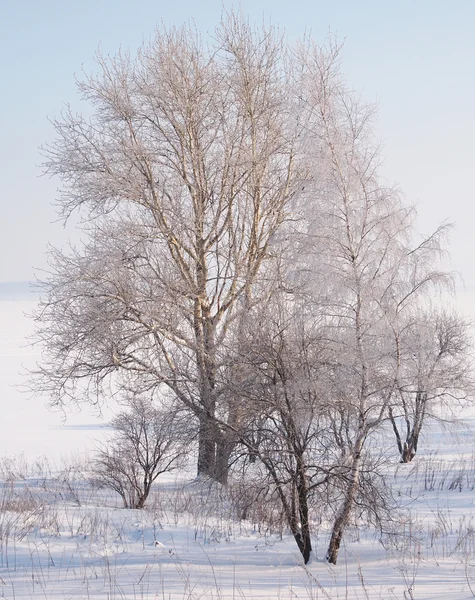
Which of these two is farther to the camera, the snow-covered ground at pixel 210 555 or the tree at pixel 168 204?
the tree at pixel 168 204

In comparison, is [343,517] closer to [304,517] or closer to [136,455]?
[304,517]

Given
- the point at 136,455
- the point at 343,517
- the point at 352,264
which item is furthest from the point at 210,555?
the point at 136,455

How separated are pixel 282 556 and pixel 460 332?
54.3 ft

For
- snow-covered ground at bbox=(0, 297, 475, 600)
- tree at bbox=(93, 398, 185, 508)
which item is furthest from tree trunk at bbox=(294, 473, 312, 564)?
tree at bbox=(93, 398, 185, 508)

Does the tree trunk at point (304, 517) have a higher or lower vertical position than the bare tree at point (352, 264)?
lower

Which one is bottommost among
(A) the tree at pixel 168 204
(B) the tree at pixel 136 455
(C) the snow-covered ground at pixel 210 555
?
(C) the snow-covered ground at pixel 210 555

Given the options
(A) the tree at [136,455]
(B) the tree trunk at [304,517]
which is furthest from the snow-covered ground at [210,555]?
(A) the tree at [136,455]

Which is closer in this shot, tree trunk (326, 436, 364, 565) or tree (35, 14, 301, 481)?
tree trunk (326, 436, 364, 565)

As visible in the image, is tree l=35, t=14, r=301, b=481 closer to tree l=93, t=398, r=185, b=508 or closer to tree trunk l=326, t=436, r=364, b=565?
tree l=93, t=398, r=185, b=508

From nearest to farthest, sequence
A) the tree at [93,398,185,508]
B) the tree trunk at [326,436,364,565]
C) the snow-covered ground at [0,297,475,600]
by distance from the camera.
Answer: the snow-covered ground at [0,297,475,600]
the tree trunk at [326,436,364,565]
the tree at [93,398,185,508]

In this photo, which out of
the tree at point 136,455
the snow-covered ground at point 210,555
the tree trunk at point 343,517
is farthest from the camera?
the tree at point 136,455

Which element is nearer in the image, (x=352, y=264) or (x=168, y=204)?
(x=352, y=264)

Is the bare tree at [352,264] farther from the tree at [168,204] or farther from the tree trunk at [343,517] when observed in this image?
the tree at [168,204]

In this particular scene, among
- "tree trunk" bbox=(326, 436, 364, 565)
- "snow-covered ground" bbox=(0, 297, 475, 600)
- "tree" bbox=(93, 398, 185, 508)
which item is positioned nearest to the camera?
"snow-covered ground" bbox=(0, 297, 475, 600)
